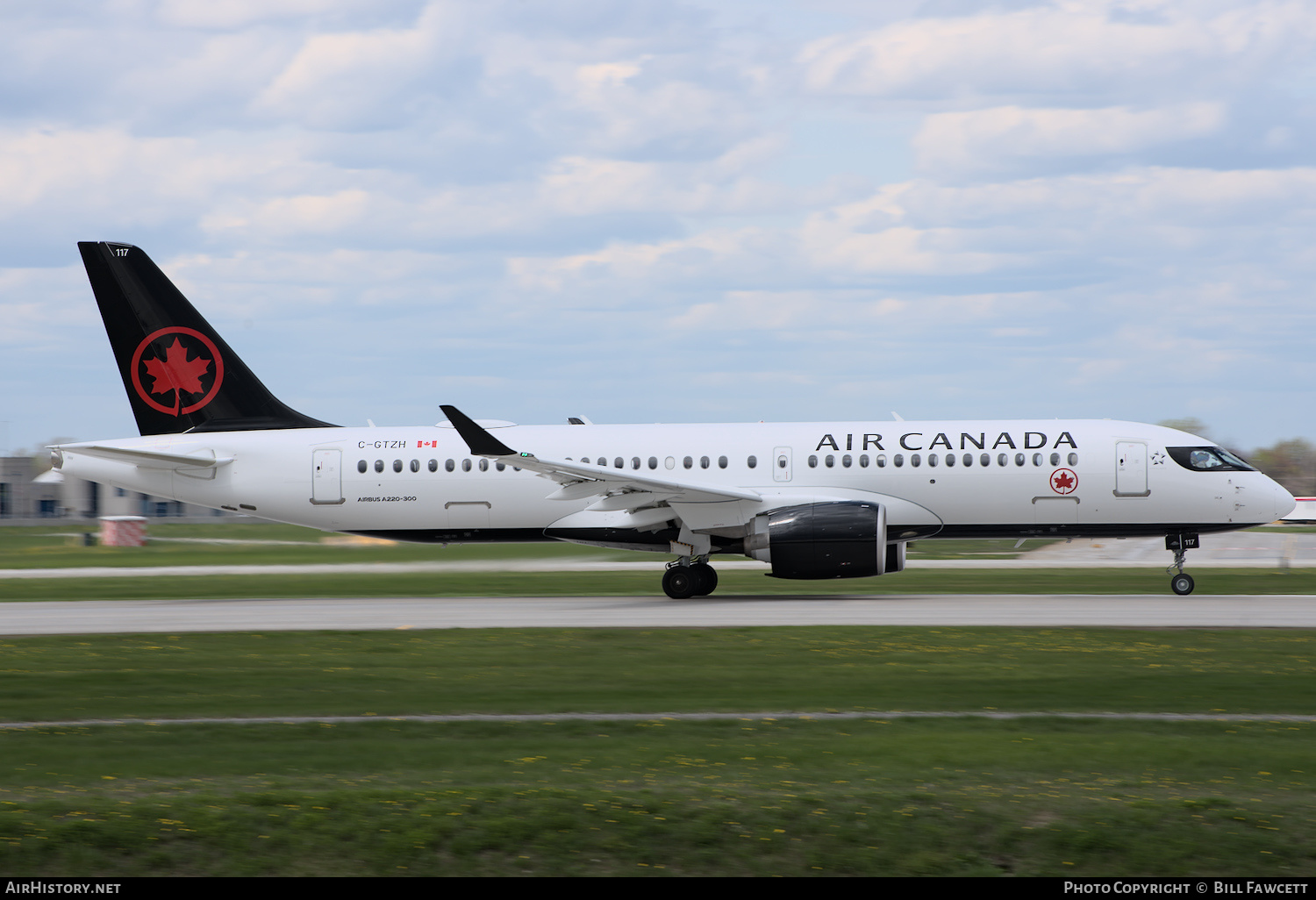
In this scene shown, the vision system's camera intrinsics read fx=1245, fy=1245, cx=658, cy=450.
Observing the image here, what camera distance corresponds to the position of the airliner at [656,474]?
86.7 feet

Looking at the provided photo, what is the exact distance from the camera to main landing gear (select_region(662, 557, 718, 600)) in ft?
88.8

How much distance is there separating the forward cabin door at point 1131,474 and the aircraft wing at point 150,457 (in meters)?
20.2

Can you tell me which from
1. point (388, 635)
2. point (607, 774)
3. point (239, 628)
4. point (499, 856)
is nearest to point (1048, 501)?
point (388, 635)

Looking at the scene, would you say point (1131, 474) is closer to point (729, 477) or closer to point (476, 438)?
point (729, 477)

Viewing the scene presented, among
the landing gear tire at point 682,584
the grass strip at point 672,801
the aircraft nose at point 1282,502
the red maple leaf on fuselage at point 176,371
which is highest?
the red maple leaf on fuselage at point 176,371

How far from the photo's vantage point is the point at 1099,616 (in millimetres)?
21328

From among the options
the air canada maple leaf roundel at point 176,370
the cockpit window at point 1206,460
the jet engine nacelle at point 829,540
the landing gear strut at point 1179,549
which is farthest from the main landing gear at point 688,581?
the air canada maple leaf roundel at point 176,370

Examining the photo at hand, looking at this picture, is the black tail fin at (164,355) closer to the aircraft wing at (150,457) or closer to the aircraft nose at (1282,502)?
the aircraft wing at (150,457)

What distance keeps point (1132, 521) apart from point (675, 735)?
60.1 feet

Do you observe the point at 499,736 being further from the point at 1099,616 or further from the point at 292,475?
the point at 292,475

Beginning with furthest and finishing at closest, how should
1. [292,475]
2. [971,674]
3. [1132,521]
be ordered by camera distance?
[292,475], [1132,521], [971,674]

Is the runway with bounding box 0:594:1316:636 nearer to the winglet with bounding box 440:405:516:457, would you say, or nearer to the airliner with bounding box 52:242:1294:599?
the airliner with bounding box 52:242:1294:599

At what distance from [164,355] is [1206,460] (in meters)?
23.8
